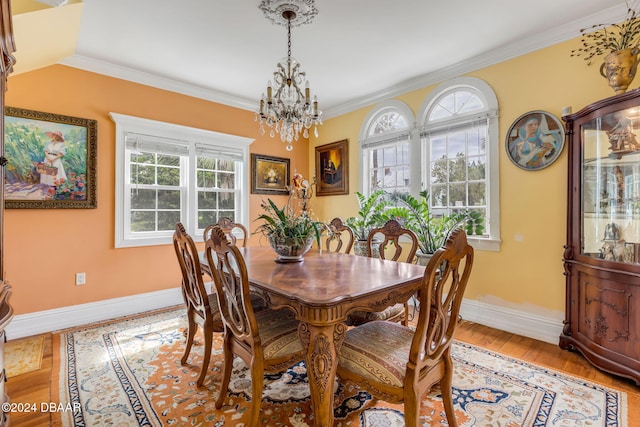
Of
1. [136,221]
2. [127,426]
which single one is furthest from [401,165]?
[127,426]

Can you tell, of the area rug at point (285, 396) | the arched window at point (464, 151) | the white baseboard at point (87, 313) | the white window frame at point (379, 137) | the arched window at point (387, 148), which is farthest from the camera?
the arched window at point (387, 148)

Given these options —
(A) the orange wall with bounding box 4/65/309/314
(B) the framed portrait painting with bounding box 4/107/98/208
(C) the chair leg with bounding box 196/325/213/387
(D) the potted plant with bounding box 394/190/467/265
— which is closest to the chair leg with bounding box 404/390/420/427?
(C) the chair leg with bounding box 196/325/213/387

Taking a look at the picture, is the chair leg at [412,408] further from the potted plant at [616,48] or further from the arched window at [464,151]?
the potted plant at [616,48]

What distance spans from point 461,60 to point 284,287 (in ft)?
10.2

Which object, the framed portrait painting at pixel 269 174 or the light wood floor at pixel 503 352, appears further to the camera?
the framed portrait painting at pixel 269 174

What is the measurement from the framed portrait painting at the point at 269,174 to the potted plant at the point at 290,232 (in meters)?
2.49

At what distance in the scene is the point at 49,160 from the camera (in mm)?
2980

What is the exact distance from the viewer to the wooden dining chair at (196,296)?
1913mm

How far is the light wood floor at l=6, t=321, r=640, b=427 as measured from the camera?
1.74 metres

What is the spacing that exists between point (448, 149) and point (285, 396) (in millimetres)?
3044

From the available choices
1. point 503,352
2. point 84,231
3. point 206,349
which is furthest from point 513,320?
point 84,231

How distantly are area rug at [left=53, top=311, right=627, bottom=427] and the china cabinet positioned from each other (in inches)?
14.3

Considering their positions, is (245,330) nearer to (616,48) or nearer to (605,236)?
(605,236)

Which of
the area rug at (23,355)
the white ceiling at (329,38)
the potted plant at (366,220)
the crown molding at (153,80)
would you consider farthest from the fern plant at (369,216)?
the area rug at (23,355)
